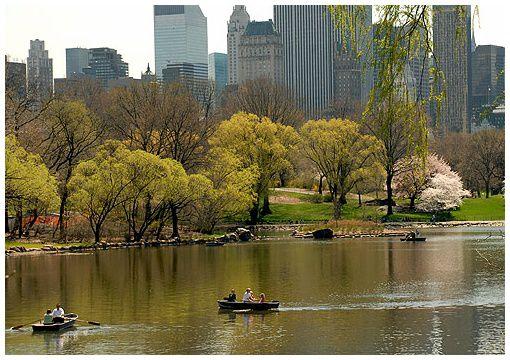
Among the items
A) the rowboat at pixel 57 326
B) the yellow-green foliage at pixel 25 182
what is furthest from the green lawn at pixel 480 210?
the rowboat at pixel 57 326

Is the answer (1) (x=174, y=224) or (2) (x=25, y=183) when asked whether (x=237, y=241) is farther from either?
(2) (x=25, y=183)

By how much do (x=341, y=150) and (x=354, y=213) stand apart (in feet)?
20.8

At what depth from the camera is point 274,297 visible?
117 feet

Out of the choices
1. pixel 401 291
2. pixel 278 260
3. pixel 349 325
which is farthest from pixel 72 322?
pixel 278 260

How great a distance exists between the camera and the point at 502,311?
30.8m

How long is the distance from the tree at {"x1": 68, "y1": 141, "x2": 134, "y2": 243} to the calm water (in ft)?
18.1

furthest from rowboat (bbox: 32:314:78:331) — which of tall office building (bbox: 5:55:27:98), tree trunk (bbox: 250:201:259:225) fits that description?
tree trunk (bbox: 250:201:259:225)

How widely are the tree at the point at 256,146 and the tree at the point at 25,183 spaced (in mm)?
21790

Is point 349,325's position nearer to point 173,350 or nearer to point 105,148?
point 173,350

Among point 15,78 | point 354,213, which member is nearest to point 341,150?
point 354,213

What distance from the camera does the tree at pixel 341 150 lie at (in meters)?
80.8

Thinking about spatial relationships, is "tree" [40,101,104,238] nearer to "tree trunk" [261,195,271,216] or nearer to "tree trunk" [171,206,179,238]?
"tree trunk" [171,206,179,238]

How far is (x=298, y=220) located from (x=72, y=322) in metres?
52.6

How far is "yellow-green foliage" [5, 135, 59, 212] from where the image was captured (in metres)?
52.6
